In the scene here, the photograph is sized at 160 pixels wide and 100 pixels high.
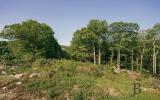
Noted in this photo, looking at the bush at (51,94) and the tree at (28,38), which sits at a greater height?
the tree at (28,38)

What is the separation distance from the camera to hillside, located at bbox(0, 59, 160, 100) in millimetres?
22562

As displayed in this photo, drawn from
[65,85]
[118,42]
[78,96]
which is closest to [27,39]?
[118,42]

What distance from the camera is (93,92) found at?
23.4m

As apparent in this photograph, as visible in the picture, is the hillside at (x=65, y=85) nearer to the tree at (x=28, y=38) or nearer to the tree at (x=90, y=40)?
the tree at (x=28, y=38)

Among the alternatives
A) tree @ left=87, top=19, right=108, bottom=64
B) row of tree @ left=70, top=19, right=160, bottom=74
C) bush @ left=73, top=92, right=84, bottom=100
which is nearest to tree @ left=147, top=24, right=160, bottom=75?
row of tree @ left=70, top=19, right=160, bottom=74

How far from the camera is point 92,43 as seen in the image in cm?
5506

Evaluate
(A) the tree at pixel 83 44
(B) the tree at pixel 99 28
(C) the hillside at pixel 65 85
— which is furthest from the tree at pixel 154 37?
(C) the hillside at pixel 65 85

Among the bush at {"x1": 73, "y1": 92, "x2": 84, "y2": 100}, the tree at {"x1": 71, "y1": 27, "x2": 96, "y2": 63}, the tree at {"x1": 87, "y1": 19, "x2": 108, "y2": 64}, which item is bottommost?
the bush at {"x1": 73, "y1": 92, "x2": 84, "y2": 100}

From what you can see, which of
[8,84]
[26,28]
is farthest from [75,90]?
[26,28]

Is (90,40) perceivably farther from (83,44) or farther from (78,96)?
(78,96)

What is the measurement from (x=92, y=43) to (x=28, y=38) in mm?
13730

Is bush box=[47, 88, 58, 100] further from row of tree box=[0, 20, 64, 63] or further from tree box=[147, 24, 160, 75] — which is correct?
tree box=[147, 24, 160, 75]

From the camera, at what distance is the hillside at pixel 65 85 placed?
74.0 ft

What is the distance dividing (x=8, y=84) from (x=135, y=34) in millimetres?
32631
